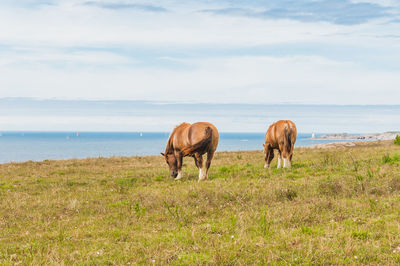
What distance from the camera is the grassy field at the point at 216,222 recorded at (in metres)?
6.15

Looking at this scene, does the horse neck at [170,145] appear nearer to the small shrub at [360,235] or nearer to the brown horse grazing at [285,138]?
the brown horse grazing at [285,138]

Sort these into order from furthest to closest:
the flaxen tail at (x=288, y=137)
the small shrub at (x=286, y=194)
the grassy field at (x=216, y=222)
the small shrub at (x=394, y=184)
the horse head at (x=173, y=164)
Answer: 1. the flaxen tail at (x=288, y=137)
2. the horse head at (x=173, y=164)
3. the small shrub at (x=394, y=184)
4. the small shrub at (x=286, y=194)
5. the grassy field at (x=216, y=222)

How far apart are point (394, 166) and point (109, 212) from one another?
12693mm

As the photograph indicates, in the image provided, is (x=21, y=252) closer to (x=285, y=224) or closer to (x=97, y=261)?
(x=97, y=261)

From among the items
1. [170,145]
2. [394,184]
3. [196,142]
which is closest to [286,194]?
[394,184]

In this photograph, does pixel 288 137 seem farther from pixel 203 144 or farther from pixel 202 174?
pixel 202 174

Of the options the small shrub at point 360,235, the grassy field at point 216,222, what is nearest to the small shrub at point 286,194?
the grassy field at point 216,222

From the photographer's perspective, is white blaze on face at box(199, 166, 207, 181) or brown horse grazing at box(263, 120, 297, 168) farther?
brown horse grazing at box(263, 120, 297, 168)

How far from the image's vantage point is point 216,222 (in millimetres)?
8531

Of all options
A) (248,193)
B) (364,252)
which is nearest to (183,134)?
(248,193)

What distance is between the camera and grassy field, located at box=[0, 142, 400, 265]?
615cm

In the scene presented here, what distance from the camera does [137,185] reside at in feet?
50.9

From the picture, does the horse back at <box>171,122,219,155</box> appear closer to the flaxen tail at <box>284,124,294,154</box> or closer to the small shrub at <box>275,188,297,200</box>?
the flaxen tail at <box>284,124,294,154</box>

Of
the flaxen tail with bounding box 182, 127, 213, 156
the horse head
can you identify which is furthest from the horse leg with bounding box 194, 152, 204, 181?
the horse head
